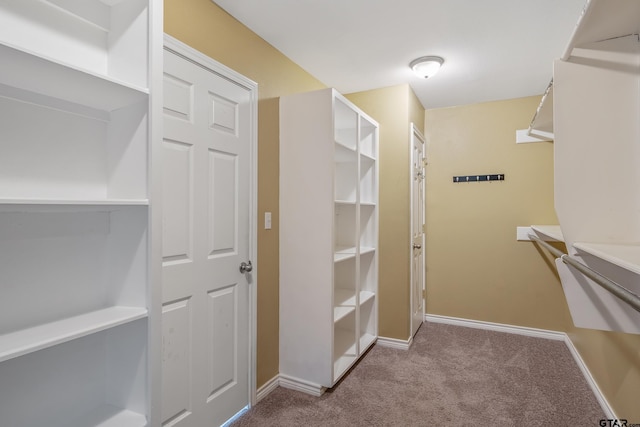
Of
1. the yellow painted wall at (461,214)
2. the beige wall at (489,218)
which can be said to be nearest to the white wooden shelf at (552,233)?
the yellow painted wall at (461,214)

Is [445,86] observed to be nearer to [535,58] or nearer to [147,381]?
[535,58]

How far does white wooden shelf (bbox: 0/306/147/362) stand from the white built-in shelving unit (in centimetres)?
165

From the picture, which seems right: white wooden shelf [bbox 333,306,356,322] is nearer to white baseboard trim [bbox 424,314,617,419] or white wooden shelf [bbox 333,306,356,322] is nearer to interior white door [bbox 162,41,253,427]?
interior white door [bbox 162,41,253,427]

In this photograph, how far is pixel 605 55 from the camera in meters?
1.37

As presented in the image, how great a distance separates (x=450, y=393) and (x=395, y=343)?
33.0 inches

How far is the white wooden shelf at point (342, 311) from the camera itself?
2.51m

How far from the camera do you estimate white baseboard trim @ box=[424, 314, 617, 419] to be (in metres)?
2.41

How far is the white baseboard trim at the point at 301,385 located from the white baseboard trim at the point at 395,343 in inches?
41.2

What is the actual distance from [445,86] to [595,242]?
2275 mm

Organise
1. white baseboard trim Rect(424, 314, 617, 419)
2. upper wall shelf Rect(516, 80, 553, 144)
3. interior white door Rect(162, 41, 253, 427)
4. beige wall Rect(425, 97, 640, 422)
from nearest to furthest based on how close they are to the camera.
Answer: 1. interior white door Rect(162, 41, 253, 427)
2. upper wall shelf Rect(516, 80, 553, 144)
3. white baseboard trim Rect(424, 314, 617, 419)
4. beige wall Rect(425, 97, 640, 422)

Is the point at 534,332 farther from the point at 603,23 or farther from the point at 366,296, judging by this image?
the point at 603,23

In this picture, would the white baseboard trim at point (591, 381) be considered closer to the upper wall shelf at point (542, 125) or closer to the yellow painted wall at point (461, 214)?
the yellow painted wall at point (461, 214)

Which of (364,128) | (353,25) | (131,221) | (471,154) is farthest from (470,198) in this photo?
(131,221)

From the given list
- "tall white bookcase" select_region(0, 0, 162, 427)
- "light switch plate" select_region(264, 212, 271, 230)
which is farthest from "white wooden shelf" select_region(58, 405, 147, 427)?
"light switch plate" select_region(264, 212, 271, 230)
